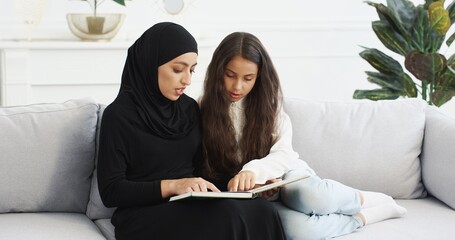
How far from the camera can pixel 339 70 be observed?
16.3 ft

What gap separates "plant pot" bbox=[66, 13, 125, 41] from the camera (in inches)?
167

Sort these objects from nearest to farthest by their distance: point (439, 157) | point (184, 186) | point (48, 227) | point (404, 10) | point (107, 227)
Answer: point (184, 186)
point (48, 227)
point (107, 227)
point (439, 157)
point (404, 10)

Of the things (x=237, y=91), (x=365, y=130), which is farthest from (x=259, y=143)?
(x=365, y=130)

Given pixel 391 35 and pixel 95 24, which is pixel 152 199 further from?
pixel 391 35

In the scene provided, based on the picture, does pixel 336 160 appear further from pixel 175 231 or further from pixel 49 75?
pixel 49 75

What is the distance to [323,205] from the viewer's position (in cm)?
263

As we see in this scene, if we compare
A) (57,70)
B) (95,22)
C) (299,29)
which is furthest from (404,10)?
(57,70)

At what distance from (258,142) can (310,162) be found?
0.82ft

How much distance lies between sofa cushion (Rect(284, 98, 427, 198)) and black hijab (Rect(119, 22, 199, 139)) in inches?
21.0

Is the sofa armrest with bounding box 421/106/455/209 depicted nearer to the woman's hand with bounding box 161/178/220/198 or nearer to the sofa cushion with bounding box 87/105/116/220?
the woman's hand with bounding box 161/178/220/198

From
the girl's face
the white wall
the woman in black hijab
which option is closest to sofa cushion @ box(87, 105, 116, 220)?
the woman in black hijab

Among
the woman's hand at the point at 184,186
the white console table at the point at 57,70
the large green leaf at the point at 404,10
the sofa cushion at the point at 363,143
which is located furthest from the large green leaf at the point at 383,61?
the woman's hand at the point at 184,186

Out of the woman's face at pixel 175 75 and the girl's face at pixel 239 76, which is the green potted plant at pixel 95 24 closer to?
the girl's face at pixel 239 76

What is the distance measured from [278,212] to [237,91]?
1.54 ft
